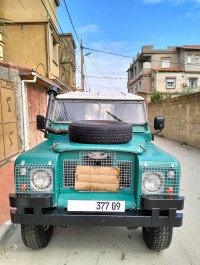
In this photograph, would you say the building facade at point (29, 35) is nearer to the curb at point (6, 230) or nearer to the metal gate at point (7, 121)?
the metal gate at point (7, 121)

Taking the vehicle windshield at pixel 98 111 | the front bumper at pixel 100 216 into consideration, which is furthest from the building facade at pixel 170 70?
the front bumper at pixel 100 216

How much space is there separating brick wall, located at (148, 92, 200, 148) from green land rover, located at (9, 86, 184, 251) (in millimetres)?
7900

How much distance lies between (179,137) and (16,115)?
27.7ft

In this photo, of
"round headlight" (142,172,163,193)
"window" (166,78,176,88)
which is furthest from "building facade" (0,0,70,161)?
"window" (166,78,176,88)

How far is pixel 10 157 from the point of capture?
6.38 m

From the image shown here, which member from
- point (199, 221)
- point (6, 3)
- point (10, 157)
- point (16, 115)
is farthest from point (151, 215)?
point (6, 3)

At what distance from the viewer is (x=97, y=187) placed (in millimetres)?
2180

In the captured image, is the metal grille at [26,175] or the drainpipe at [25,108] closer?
the metal grille at [26,175]

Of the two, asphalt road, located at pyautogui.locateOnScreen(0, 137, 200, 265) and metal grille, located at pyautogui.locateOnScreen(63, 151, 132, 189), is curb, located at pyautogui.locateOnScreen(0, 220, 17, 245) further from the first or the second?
metal grille, located at pyautogui.locateOnScreen(63, 151, 132, 189)

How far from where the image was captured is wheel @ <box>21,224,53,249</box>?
7.47ft

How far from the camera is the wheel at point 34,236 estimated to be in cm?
228

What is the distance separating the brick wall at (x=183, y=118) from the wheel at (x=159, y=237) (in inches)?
302

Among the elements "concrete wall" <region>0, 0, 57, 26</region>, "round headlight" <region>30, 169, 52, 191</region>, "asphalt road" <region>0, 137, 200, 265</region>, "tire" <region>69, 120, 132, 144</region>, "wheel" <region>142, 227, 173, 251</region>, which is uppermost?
"concrete wall" <region>0, 0, 57, 26</region>

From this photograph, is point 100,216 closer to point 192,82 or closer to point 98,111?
point 98,111
